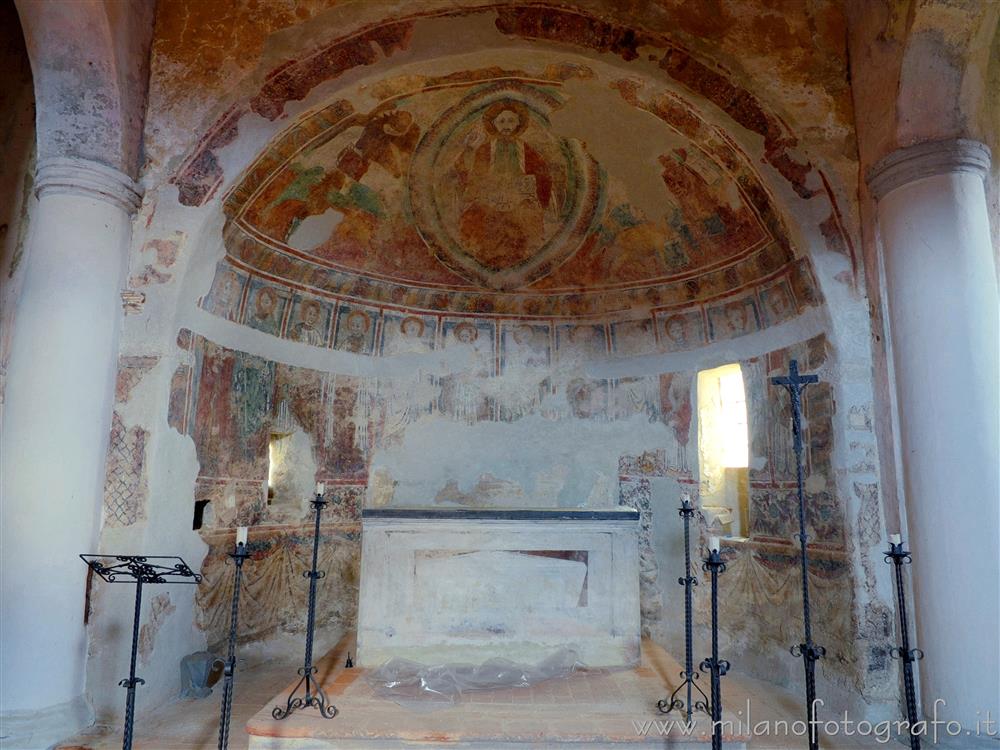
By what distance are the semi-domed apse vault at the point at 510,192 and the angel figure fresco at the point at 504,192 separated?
22 mm

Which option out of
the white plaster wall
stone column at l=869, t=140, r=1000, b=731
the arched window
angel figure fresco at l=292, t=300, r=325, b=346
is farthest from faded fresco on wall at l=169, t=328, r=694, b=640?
stone column at l=869, t=140, r=1000, b=731

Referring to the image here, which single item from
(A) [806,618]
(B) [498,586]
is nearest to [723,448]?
(B) [498,586]

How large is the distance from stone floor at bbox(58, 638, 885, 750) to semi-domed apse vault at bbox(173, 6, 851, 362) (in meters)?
3.96

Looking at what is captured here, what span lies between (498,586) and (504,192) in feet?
16.9

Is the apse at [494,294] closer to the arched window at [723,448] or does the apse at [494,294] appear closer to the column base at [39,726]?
the arched window at [723,448]

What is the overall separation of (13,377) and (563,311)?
248 inches

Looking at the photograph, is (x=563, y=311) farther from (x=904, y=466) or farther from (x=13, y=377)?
(x=13, y=377)

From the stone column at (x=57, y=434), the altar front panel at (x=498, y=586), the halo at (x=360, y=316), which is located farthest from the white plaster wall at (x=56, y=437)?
the halo at (x=360, y=316)

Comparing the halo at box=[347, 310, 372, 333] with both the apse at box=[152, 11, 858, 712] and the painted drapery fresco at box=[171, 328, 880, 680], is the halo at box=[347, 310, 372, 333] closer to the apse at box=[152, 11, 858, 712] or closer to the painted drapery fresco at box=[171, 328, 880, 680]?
the apse at box=[152, 11, 858, 712]

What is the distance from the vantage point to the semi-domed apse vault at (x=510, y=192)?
23.1 feet

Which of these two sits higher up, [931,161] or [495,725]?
[931,161]

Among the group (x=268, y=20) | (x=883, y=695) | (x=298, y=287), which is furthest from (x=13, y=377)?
(x=883, y=695)

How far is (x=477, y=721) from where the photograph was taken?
206 inches

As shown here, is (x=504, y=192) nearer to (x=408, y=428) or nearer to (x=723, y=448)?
(x=408, y=428)
